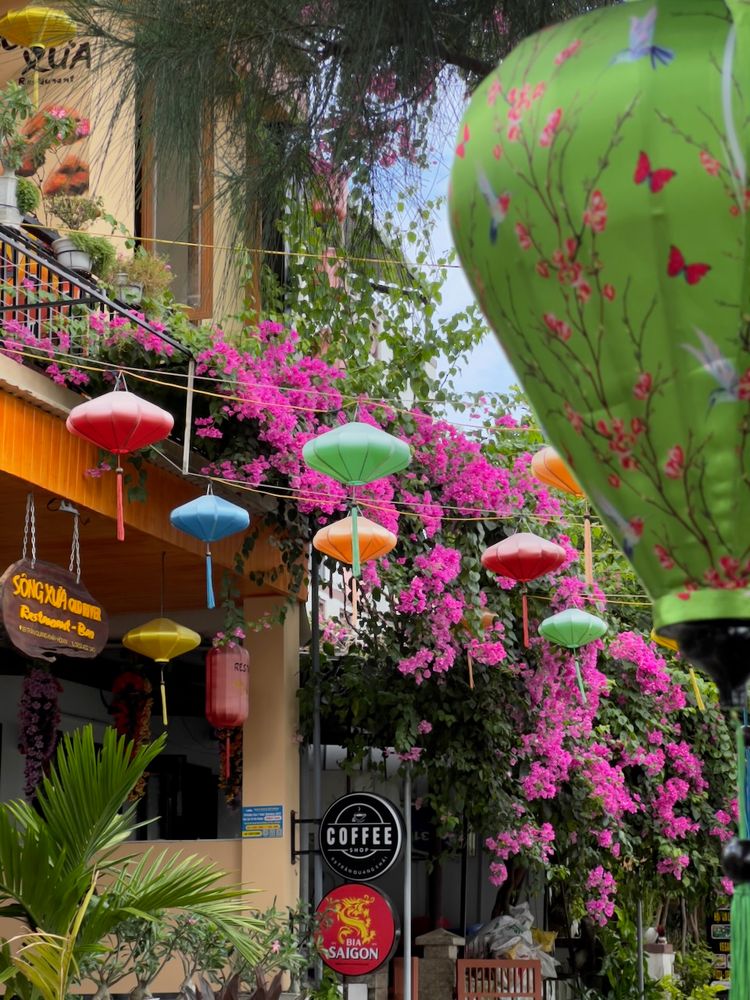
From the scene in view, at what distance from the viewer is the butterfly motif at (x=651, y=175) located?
2273 millimetres

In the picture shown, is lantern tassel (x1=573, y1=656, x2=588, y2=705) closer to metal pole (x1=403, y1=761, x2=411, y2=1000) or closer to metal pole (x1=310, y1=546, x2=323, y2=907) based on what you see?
metal pole (x1=403, y1=761, x2=411, y2=1000)

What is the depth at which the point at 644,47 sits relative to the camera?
2344 mm

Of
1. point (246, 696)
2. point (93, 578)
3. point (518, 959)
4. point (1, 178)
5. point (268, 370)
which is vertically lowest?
point (518, 959)

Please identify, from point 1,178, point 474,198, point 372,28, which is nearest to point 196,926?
point 1,178

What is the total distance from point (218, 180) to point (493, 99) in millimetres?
2568

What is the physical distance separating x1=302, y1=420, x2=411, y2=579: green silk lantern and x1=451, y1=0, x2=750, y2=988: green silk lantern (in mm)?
5560

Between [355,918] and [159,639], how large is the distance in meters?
2.40

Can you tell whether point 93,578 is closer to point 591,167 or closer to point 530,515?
point 530,515

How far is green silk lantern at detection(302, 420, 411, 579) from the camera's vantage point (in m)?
8.13

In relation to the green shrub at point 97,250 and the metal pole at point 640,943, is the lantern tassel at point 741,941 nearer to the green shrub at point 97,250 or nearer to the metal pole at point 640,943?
the green shrub at point 97,250

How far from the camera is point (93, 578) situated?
11.1 m

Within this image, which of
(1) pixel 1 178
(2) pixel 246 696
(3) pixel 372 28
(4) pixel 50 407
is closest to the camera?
(3) pixel 372 28

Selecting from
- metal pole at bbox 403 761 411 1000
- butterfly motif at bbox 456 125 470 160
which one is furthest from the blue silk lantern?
butterfly motif at bbox 456 125 470 160

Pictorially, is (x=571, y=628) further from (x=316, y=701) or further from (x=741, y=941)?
(x=741, y=941)
